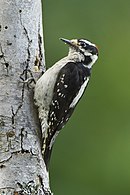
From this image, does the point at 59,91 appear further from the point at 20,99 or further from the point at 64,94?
the point at 20,99

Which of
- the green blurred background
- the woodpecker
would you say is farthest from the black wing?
the green blurred background

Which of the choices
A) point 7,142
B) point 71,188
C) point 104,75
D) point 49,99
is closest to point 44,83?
point 49,99

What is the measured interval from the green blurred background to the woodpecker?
6.01 meters

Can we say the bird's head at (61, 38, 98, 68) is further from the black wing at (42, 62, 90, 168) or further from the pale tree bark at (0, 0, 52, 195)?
the pale tree bark at (0, 0, 52, 195)

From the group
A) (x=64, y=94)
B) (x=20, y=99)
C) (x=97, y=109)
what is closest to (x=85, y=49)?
(x=64, y=94)

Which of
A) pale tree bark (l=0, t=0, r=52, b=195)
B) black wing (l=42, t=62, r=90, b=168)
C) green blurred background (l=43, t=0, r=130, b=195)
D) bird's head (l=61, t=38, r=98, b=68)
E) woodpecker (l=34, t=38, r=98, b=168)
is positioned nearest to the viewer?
pale tree bark (l=0, t=0, r=52, b=195)

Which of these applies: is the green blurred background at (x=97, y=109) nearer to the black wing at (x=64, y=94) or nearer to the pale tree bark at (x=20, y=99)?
the black wing at (x=64, y=94)

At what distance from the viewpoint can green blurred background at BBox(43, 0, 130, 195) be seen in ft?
45.0

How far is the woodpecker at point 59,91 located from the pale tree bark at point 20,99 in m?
0.07

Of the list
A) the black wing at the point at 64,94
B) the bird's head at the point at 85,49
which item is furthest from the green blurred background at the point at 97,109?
the black wing at the point at 64,94

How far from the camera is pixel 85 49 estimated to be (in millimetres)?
7445

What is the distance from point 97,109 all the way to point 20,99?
7.72 m

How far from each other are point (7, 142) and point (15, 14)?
3.08 feet

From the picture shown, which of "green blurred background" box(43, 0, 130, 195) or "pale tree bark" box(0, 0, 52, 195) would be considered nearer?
"pale tree bark" box(0, 0, 52, 195)
